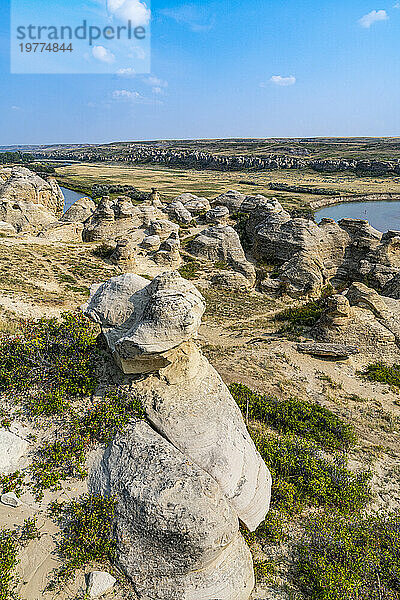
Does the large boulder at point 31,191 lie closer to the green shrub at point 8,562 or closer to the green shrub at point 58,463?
the green shrub at point 58,463

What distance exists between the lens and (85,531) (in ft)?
20.2

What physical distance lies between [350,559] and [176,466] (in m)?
3.68

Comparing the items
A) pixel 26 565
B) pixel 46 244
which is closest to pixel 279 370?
pixel 26 565

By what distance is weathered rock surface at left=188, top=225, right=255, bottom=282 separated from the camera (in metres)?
29.3

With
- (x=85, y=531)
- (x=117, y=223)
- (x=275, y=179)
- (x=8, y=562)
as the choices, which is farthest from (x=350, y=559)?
(x=275, y=179)

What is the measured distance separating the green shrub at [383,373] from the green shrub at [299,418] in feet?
12.5

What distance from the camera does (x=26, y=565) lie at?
19.2 feet

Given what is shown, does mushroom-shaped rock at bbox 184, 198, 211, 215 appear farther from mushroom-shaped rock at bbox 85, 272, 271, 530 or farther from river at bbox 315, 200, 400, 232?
mushroom-shaped rock at bbox 85, 272, 271, 530

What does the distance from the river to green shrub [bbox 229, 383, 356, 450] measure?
53.2 m

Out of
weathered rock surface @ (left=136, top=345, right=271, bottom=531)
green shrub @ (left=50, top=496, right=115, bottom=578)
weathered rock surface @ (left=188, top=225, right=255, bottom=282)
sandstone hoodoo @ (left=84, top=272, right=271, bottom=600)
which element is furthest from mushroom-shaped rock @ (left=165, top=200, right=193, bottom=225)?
green shrub @ (left=50, top=496, right=115, bottom=578)

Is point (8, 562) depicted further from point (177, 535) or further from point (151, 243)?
point (151, 243)

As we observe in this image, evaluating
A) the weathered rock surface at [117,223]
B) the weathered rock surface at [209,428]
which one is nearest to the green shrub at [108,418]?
the weathered rock surface at [209,428]

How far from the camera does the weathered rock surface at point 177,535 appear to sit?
19.3ft

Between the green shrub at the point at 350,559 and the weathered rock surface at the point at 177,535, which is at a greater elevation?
the weathered rock surface at the point at 177,535
